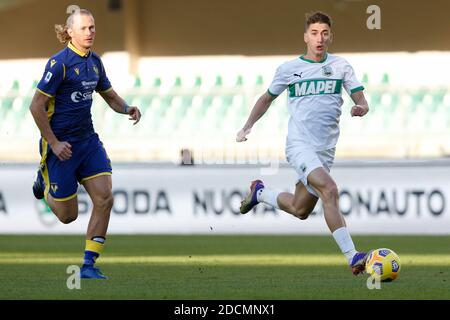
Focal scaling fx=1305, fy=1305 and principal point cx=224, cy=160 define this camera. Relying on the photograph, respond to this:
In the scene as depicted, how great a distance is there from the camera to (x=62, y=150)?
9.77 meters

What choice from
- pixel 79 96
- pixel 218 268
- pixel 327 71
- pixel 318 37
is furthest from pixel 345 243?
pixel 79 96

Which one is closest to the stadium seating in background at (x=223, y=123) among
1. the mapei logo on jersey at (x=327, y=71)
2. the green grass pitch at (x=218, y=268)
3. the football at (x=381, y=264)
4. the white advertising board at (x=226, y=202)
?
the white advertising board at (x=226, y=202)

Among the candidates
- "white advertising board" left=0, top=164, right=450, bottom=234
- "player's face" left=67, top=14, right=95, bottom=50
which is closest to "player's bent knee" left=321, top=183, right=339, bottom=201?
"player's face" left=67, top=14, right=95, bottom=50

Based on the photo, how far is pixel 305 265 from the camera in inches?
452

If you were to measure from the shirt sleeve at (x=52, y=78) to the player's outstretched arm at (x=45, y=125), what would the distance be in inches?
1.7

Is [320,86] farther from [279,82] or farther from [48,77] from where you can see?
[48,77]

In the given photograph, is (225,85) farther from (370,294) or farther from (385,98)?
(370,294)

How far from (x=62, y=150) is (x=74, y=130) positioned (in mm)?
340

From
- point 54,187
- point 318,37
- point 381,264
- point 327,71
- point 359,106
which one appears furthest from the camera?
point 54,187

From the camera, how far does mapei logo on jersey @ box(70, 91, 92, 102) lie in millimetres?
9969

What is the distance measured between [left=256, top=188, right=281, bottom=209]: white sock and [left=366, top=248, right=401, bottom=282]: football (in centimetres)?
171

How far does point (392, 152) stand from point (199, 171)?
479cm

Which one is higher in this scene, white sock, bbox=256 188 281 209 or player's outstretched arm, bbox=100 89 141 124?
player's outstretched arm, bbox=100 89 141 124

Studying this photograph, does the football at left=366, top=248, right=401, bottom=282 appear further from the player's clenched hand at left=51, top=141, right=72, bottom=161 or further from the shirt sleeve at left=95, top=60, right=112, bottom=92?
the shirt sleeve at left=95, top=60, right=112, bottom=92
